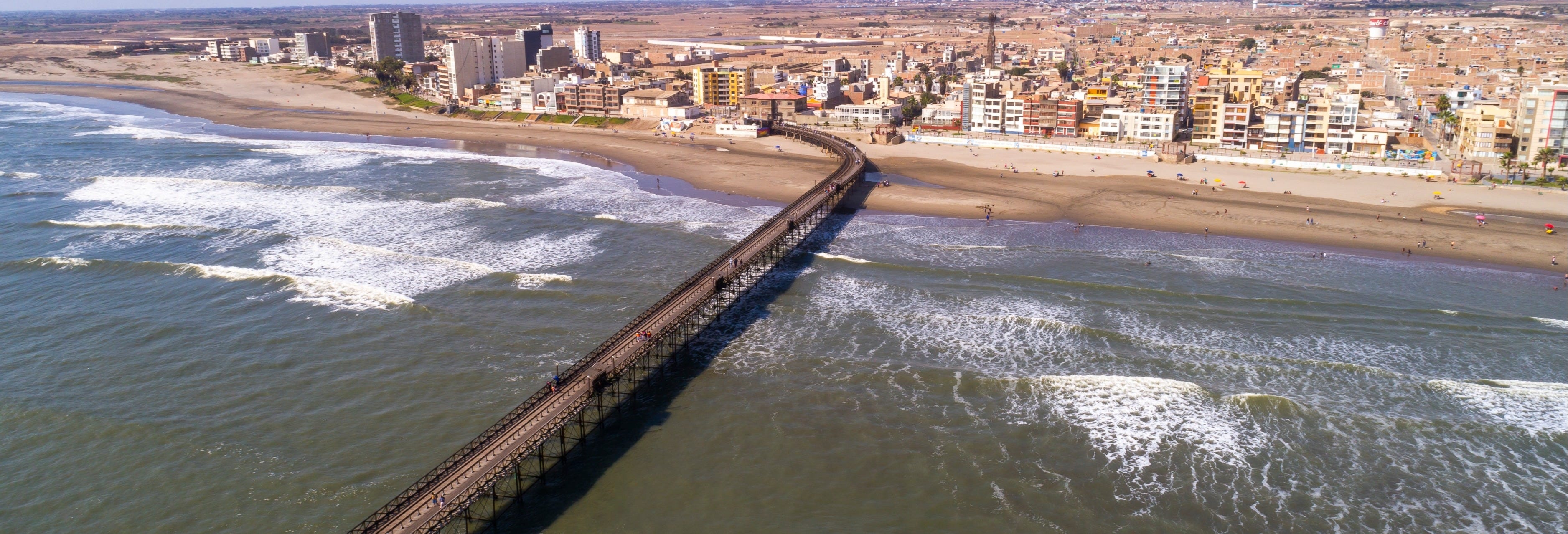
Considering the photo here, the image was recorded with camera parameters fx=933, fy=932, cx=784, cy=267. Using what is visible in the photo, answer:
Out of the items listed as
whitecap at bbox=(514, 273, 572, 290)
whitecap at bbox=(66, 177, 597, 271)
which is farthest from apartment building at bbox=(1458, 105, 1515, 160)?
whitecap at bbox=(514, 273, 572, 290)

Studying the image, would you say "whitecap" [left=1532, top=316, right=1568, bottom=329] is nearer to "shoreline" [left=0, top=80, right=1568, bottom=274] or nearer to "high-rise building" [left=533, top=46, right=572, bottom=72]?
"shoreline" [left=0, top=80, right=1568, bottom=274]

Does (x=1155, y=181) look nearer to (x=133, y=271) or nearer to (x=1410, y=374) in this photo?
(x=1410, y=374)

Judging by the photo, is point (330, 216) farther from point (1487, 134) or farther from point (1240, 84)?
point (1240, 84)

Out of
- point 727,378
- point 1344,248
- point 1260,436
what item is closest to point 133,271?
point 727,378

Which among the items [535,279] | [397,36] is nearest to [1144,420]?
[535,279]

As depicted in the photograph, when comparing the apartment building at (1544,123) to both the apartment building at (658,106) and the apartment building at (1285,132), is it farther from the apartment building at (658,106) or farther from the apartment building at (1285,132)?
the apartment building at (658,106)
